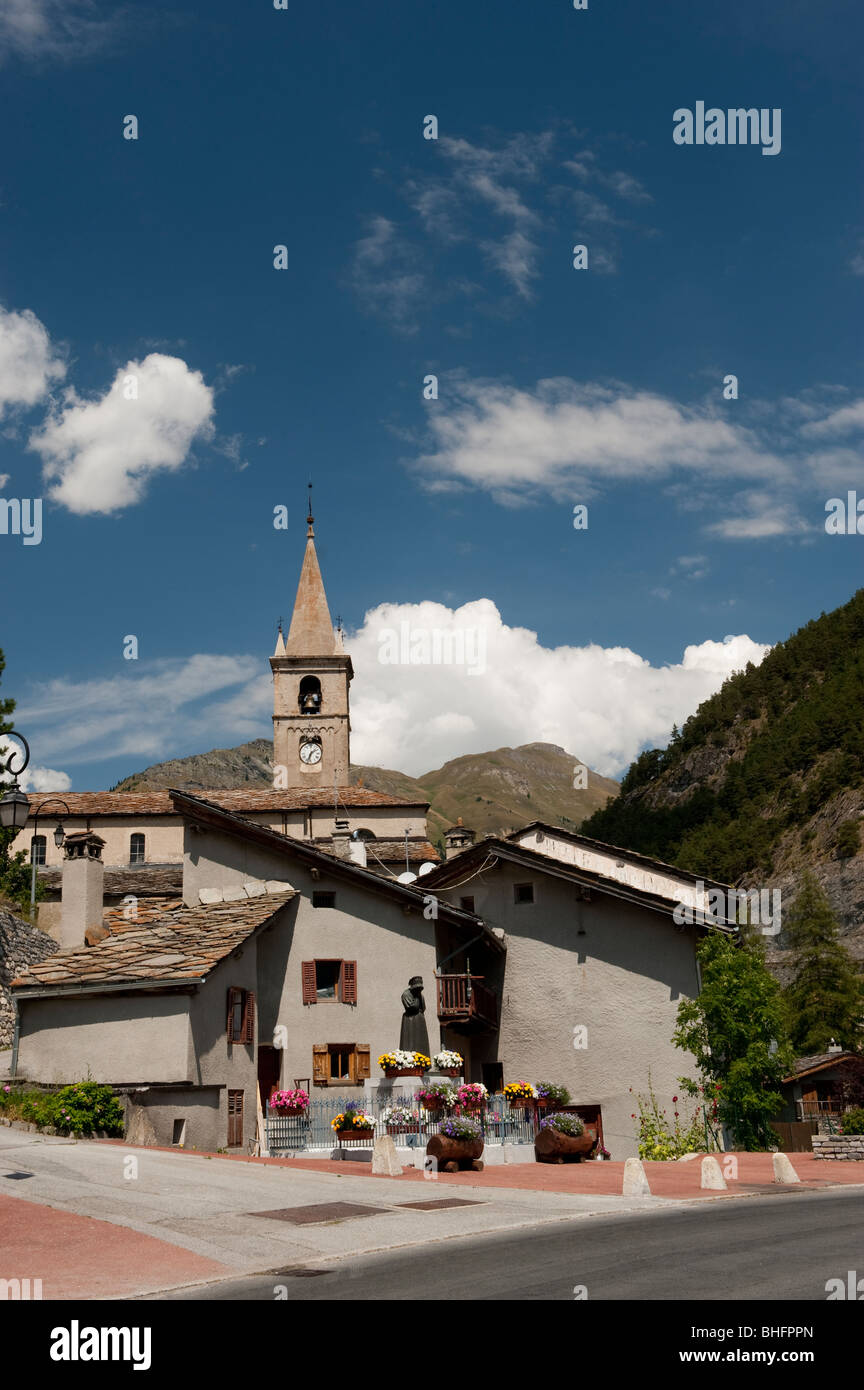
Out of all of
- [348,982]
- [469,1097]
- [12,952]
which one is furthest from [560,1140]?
[12,952]

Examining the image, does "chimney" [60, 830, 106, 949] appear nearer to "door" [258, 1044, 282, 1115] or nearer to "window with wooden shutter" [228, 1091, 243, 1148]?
"door" [258, 1044, 282, 1115]

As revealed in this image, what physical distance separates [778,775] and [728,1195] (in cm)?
10998

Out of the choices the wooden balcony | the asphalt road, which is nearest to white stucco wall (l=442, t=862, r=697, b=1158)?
the wooden balcony

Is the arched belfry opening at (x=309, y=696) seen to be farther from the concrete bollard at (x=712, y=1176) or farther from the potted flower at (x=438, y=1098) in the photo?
the concrete bollard at (x=712, y=1176)

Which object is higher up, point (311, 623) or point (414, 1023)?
point (311, 623)

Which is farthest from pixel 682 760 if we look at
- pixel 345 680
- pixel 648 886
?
pixel 648 886

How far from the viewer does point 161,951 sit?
81.8 ft

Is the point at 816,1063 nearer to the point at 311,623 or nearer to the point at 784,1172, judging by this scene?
the point at 784,1172

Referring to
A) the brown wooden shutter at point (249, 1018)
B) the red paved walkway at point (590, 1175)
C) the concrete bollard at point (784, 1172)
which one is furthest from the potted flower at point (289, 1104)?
the concrete bollard at point (784, 1172)

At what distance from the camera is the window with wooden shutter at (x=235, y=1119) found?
79.3 ft

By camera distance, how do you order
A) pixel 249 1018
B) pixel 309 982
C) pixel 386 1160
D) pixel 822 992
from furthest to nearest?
pixel 822 992, pixel 309 982, pixel 249 1018, pixel 386 1160

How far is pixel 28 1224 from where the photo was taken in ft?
43.9

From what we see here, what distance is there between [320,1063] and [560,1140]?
21.6 ft

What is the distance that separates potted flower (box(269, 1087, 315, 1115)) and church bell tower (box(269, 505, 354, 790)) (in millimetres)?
54597
